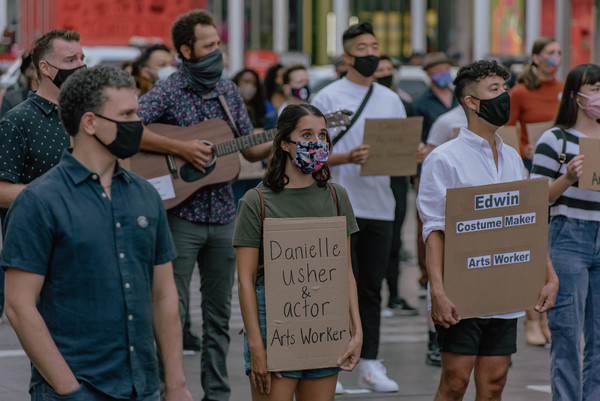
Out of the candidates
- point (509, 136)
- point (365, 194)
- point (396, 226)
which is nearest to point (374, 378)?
point (365, 194)

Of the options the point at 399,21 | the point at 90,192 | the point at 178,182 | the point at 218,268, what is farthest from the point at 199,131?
the point at 399,21

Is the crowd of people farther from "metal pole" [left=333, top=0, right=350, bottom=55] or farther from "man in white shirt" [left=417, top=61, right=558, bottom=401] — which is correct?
"metal pole" [left=333, top=0, right=350, bottom=55]

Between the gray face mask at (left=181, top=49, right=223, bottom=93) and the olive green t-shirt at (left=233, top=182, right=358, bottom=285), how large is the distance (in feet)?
5.59

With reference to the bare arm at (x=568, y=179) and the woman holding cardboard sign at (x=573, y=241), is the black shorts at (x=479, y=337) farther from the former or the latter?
the bare arm at (x=568, y=179)

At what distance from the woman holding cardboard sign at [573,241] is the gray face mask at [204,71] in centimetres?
186

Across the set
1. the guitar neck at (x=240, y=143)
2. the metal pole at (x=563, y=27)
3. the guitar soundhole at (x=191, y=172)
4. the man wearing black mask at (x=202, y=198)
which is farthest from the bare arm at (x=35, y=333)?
the metal pole at (x=563, y=27)

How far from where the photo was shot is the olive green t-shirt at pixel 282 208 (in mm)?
4684

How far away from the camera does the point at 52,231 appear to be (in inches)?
143

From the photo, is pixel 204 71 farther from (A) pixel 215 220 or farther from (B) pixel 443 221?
(B) pixel 443 221

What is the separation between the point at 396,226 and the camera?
31.9ft

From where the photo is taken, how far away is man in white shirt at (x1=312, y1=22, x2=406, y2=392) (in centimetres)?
713

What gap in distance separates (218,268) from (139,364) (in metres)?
2.63

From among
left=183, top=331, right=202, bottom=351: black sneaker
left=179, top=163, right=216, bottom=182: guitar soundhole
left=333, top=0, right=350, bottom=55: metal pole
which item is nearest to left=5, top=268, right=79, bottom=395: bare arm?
left=179, top=163, right=216, bottom=182: guitar soundhole

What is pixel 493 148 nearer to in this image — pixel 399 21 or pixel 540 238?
pixel 540 238
